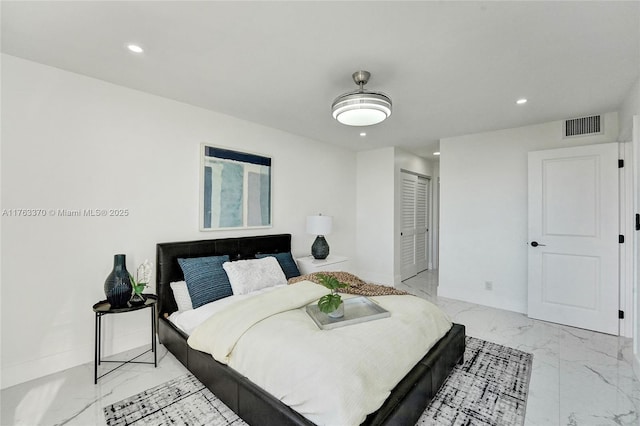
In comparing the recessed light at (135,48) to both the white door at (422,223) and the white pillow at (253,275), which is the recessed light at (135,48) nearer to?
the white pillow at (253,275)

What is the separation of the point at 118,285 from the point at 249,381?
1440 millimetres

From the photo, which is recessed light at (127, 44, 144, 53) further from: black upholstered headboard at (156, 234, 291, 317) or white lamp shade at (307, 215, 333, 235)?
white lamp shade at (307, 215, 333, 235)

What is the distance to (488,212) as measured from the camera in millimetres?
4117

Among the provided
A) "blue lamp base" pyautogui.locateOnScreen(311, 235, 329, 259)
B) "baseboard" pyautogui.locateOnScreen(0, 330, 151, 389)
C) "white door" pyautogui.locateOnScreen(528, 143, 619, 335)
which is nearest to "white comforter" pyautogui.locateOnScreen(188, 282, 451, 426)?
"baseboard" pyautogui.locateOnScreen(0, 330, 151, 389)

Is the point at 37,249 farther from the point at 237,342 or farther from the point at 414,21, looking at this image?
the point at 414,21

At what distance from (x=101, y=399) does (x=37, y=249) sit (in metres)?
1.26

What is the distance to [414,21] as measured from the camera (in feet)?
5.76

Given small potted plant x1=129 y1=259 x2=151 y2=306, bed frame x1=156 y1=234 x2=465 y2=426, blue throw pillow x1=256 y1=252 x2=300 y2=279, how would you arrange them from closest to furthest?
1. bed frame x1=156 y1=234 x2=465 y2=426
2. small potted plant x1=129 y1=259 x2=151 y2=306
3. blue throw pillow x1=256 y1=252 x2=300 y2=279

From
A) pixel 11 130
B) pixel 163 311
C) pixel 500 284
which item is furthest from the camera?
pixel 500 284

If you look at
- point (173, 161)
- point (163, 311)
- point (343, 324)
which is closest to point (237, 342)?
point (343, 324)

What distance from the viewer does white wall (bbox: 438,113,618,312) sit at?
3834 mm

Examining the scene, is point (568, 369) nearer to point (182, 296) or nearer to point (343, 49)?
point (343, 49)

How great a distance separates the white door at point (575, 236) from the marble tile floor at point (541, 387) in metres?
0.40

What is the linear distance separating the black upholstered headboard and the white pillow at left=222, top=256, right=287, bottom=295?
0.32 m
